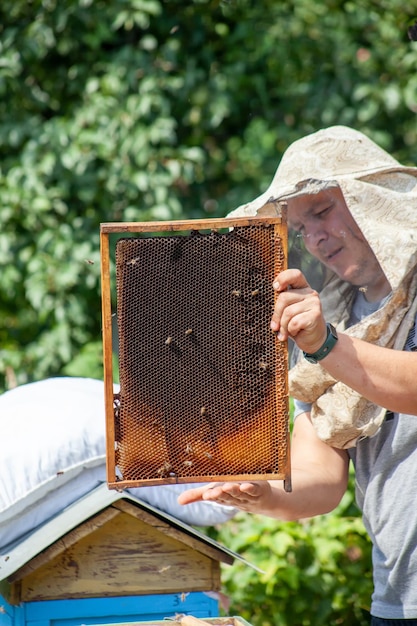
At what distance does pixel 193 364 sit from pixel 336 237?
50 cm

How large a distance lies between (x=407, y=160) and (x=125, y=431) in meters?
3.56

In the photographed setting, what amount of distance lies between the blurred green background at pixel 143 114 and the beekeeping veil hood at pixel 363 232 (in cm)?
252

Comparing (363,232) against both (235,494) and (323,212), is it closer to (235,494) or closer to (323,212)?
(323,212)

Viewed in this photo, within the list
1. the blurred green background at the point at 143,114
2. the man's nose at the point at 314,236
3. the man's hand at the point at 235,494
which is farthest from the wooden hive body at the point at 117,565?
the blurred green background at the point at 143,114

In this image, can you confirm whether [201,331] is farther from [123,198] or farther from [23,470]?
[123,198]

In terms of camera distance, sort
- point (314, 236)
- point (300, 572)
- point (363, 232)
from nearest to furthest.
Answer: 1. point (363, 232)
2. point (314, 236)
3. point (300, 572)

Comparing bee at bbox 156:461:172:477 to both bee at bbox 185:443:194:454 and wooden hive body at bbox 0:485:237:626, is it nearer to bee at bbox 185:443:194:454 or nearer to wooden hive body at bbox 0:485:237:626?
bee at bbox 185:443:194:454

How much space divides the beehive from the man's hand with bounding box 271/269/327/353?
2.5 inches

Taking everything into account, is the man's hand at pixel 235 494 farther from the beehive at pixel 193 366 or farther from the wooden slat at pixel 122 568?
the wooden slat at pixel 122 568

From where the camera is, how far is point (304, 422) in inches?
89.2

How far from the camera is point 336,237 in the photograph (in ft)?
6.75

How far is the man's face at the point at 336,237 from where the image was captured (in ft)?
6.71

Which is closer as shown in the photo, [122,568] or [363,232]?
[363,232]

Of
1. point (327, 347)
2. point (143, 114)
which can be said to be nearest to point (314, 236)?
point (327, 347)
